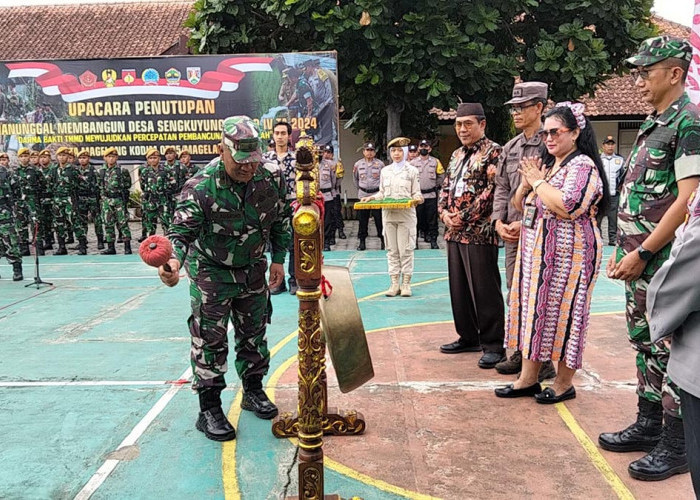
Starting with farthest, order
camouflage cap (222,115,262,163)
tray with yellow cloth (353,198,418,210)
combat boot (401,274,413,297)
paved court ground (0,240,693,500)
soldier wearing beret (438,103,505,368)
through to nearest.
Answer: combat boot (401,274,413,297)
tray with yellow cloth (353,198,418,210)
soldier wearing beret (438,103,505,368)
camouflage cap (222,115,262,163)
paved court ground (0,240,693,500)

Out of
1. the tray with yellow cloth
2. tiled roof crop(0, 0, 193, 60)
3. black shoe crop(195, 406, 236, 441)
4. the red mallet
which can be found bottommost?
black shoe crop(195, 406, 236, 441)

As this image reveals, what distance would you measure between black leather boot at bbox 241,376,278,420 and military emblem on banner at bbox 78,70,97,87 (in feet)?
34.4

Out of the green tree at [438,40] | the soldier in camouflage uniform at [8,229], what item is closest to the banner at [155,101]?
the green tree at [438,40]

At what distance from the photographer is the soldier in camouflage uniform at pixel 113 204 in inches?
495

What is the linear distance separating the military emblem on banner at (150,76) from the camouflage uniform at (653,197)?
36.3 feet

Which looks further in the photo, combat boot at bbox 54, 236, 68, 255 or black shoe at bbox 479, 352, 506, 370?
combat boot at bbox 54, 236, 68, 255

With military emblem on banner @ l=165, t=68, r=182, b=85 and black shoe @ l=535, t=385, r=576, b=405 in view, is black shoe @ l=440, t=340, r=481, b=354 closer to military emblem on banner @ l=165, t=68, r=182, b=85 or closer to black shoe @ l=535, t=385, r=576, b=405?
black shoe @ l=535, t=385, r=576, b=405

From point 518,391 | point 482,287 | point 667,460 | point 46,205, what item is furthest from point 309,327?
point 46,205

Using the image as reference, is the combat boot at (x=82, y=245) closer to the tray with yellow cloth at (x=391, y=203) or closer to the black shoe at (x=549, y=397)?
the tray with yellow cloth at (x=391, y=203)

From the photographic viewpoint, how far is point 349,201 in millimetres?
19953

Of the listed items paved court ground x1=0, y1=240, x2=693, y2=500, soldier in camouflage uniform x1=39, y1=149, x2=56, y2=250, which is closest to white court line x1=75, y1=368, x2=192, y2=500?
paved court ground x1=0, y1=240, x2=693, y2=500

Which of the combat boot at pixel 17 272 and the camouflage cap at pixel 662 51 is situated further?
the combat boot at pixel 17 272

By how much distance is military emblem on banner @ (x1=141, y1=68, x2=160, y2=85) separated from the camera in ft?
41.4

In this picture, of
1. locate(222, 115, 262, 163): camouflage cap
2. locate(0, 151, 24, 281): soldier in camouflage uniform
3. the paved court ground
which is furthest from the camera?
locate(0, 151, 24, 281): soldier in camouflage uniform
